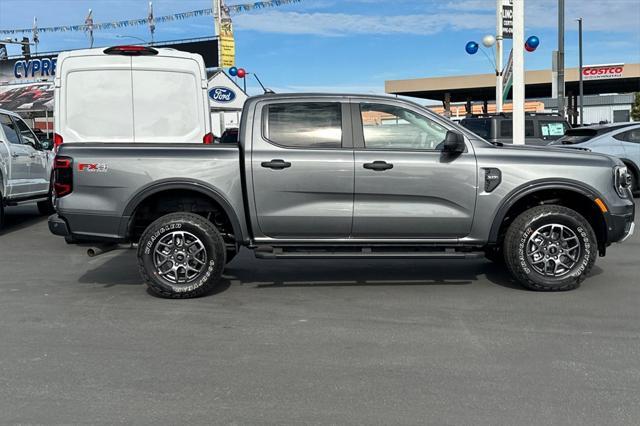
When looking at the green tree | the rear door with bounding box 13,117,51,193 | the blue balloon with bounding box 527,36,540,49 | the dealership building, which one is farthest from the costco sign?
the rear door with bounding box 13,117,51,193

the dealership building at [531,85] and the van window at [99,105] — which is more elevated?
the dealership building at [531,85]

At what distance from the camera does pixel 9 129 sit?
10.7 m

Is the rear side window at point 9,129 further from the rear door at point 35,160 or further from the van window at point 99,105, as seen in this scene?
the van window at point 99,105

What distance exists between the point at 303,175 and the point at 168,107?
3729 millimetres

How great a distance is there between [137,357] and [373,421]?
1.93m

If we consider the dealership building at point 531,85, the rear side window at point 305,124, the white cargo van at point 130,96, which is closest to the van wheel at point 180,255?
the rear side window at point 305,124

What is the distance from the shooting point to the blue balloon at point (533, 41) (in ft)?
65.5

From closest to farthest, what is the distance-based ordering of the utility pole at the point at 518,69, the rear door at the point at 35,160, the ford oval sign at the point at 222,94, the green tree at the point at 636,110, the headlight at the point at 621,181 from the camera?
the headlight at the point at 621,181
the rear door at the point at 35,160
the utility pole at the point at 518,69
the ford oval sign at the point at 222,94
the green tree at the point at 636,110

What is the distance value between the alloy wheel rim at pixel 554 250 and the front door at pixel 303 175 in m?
1.83

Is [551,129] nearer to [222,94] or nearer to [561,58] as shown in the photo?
[561,58]

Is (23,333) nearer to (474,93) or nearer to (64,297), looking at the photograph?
(64,297)

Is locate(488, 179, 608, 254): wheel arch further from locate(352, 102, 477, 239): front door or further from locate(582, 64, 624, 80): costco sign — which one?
locate(582, 64, 624, 80): costco sign

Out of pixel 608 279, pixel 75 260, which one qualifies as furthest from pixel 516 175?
pixel 75 260

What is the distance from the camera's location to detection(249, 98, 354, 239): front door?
19.1ft
